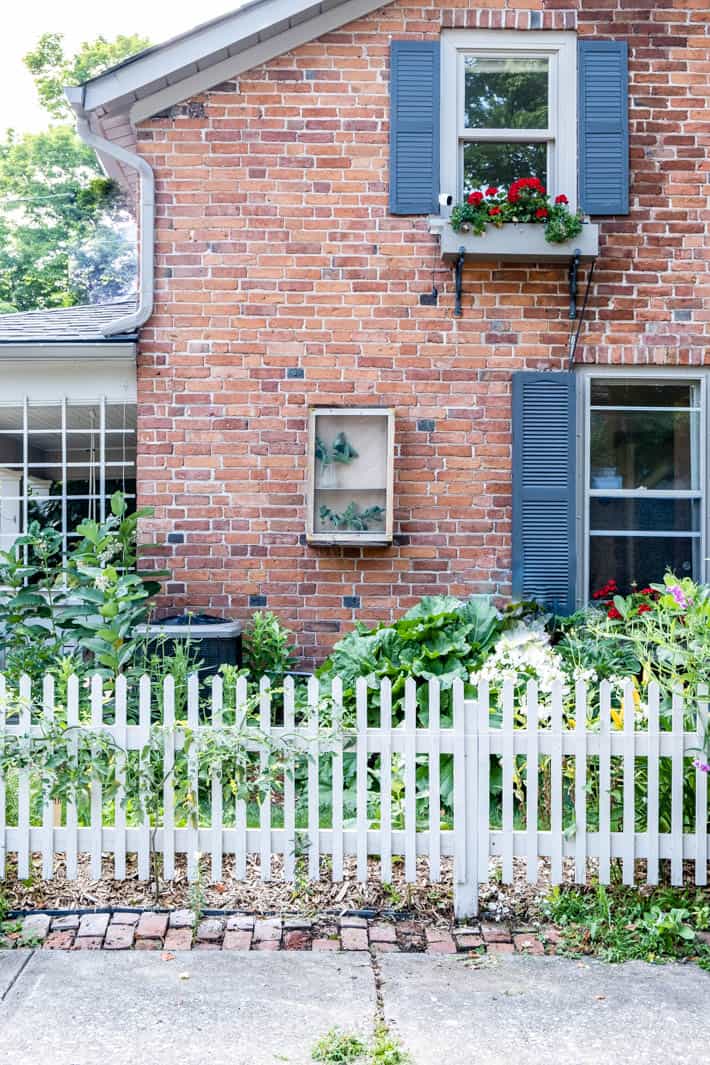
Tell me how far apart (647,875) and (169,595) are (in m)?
3.95

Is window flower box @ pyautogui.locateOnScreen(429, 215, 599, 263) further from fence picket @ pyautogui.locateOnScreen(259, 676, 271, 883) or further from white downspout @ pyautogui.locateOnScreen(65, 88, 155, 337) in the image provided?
fence picket @ pyautogui.locateOnScreen(259, 676, 271, 883)

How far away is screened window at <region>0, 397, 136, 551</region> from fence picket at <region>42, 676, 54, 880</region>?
3128mm

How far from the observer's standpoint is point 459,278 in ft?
22.1

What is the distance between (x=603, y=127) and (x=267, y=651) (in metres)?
4.40

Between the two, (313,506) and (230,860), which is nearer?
(230,860)

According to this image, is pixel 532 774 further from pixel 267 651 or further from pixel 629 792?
pixel 267 651

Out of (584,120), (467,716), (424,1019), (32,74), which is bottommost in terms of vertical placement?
(424,1019)

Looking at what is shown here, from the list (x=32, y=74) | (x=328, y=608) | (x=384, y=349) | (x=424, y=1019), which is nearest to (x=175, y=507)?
(x=328, y=608)

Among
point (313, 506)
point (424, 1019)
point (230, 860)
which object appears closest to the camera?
point (424, 1019)

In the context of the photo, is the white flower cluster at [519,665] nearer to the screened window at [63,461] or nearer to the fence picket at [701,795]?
the fence picket at [701,795]

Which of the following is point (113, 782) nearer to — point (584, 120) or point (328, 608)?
point (328, 608)

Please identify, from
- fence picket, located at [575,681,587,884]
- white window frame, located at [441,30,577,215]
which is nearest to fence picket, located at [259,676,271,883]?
fence picket, located at [575,681,587,884]

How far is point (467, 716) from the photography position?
378 centimetres

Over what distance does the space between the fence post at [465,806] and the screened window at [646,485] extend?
341 cm
